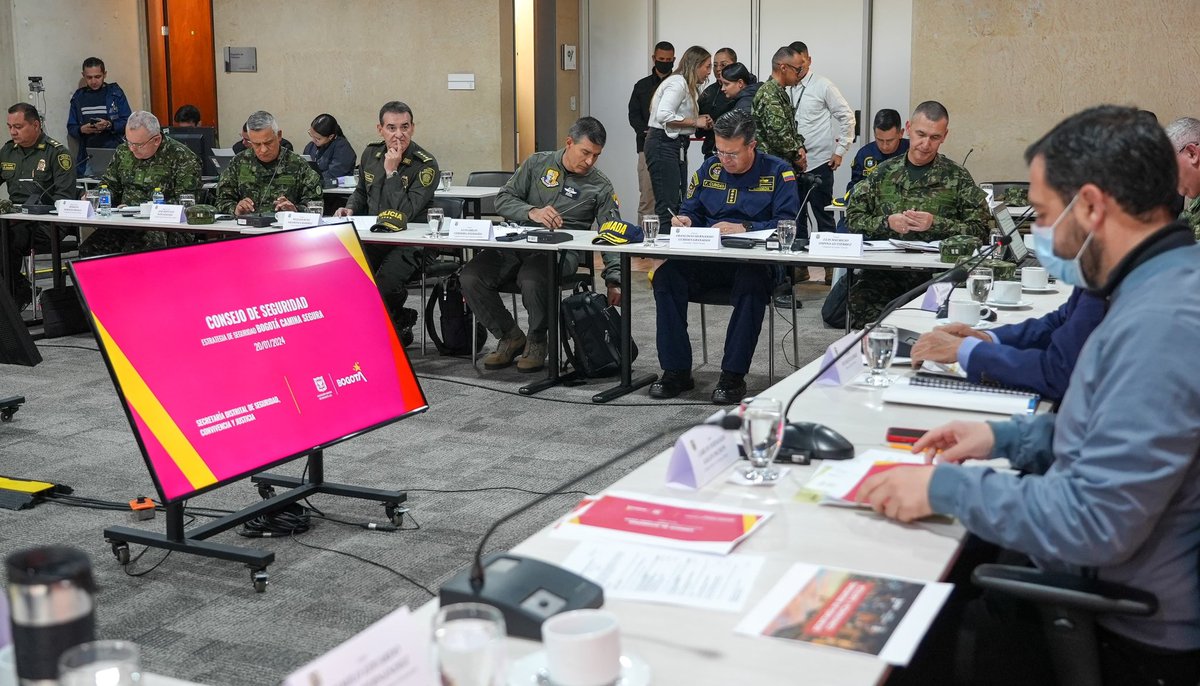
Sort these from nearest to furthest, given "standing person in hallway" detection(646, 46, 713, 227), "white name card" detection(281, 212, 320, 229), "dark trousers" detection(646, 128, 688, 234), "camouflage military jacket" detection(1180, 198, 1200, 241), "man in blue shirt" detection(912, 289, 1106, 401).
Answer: "man in blue shirt" detection(912, 289, 1106, 401) < "camouflage military jacket" detection(1180, 198, 1200, 241) < "white name card" detection(281, 212, 320, 229) < "standing person in hallway" detection(646, 46, 713, 227) < "dark trousers" detection(646, 128, 688, 234)

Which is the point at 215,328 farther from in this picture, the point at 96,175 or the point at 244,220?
the point at 96,175

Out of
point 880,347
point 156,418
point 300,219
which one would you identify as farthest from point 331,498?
point 300,219

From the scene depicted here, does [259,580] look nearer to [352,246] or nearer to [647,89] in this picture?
[352,246]

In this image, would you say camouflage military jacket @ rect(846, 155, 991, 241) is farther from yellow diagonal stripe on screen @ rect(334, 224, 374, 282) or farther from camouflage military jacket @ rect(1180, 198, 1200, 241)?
yellow diagonal stripe on screen @ rect(334, 224, 374, 282)

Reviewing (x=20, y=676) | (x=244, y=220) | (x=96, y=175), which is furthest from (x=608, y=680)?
(x=96, y=175)

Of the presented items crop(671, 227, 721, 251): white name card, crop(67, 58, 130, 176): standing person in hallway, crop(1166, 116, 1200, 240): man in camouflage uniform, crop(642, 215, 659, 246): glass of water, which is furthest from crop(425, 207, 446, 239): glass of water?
crop(67, 58, 130, 176): standing person in hallway

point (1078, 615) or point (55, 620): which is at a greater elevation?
point (55, 620)

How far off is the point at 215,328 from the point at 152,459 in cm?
37

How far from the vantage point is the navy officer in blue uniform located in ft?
16.8

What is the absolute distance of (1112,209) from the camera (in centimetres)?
158

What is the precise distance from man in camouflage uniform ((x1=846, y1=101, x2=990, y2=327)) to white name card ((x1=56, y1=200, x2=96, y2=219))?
405 cm

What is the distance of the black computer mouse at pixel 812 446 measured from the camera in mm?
1975

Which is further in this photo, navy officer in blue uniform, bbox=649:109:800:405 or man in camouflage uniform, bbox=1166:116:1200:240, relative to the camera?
navy officer in blue uniform, bbox=649:109:800:405

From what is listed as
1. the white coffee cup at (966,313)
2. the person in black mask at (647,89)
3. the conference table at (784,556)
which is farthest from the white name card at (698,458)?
the person in black mask at (647,89)
